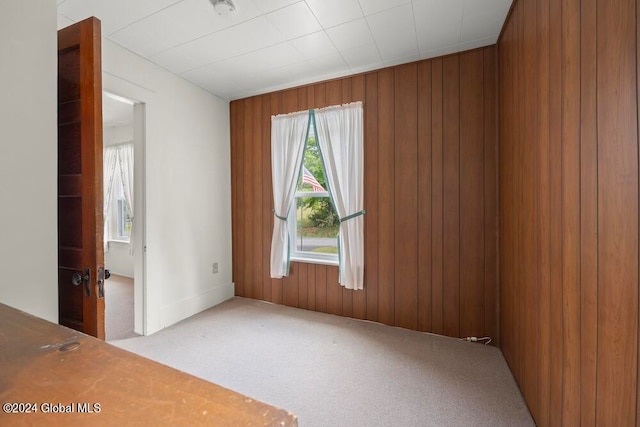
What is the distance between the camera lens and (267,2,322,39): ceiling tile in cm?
185

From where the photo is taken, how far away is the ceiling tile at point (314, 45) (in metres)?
2.17

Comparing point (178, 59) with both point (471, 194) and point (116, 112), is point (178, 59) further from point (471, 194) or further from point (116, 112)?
point (471, 194)

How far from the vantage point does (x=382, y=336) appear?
2469 mm

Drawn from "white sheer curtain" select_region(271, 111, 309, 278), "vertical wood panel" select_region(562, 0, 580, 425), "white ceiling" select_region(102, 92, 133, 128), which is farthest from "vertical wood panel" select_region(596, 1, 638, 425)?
"white ceiling" select_region(102, 92, 133, 128)

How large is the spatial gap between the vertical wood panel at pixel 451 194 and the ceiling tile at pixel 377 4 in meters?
0.86

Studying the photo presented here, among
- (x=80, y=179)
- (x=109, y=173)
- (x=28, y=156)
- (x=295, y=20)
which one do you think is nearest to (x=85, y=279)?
(x=80, y=179)

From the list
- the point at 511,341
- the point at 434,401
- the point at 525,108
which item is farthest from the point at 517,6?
the point at 434,401

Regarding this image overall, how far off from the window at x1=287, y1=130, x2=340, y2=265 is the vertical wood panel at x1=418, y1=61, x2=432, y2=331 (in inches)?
35.0

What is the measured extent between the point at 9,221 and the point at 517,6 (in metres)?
3.01

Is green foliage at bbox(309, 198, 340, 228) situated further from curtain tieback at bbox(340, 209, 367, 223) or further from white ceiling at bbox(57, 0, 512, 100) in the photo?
white ceiling at bbox(57, 0, 512, 100)

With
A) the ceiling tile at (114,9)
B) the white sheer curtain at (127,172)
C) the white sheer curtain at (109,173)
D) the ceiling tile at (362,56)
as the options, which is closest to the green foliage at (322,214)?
the ceiling tile at (362,56)

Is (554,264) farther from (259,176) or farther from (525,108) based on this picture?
(259,176)

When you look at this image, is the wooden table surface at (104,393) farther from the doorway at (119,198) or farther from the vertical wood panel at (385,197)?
the doorway at (119,198)

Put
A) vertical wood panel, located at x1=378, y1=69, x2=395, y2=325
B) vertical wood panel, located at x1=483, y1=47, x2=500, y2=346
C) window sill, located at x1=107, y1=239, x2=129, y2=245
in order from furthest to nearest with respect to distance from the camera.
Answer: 1. window sill, located at x1=107, y1=239, x2=129, y2=245
2. vertical wood panel, located at x1=378, y1=69, x2=395, y2=325
3. vertical wood panel, located at x1=483, y1=47, x2=500, y2=346
